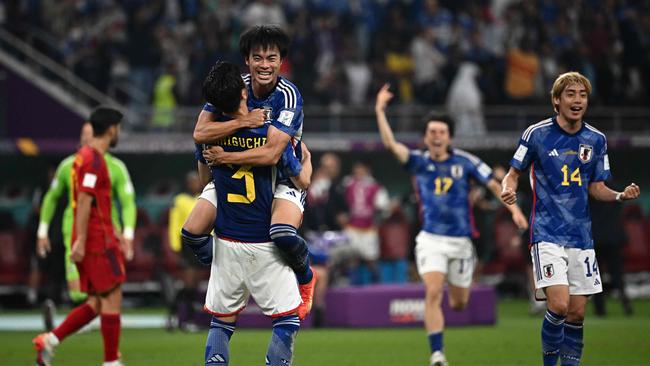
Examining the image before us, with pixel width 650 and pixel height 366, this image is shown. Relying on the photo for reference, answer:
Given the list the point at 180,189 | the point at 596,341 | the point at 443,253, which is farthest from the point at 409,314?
the point at 180,189

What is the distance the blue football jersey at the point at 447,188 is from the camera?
41.8ft

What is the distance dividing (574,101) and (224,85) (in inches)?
124

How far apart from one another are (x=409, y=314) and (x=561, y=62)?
9416 millimetres

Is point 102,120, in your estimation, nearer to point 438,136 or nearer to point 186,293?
point 438,136

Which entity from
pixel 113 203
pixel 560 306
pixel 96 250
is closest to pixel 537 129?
pixel 560 306

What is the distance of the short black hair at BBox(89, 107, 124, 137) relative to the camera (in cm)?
1110

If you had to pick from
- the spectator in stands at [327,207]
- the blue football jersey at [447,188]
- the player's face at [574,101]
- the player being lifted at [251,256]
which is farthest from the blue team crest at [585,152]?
the spectator in stands at [327,207]

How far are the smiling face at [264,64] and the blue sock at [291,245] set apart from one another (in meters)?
1.04

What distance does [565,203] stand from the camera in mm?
9586

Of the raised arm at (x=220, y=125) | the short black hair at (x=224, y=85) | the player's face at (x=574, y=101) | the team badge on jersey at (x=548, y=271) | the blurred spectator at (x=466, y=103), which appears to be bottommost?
the team badge on jersey at (x=548, y=271)

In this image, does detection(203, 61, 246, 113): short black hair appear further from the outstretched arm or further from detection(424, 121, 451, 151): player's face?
detection(424, 121, 451, 151): player's face

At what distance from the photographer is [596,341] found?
47.4 feet

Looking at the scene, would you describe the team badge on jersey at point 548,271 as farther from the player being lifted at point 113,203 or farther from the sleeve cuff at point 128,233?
the sleeve cuff at point 128,233

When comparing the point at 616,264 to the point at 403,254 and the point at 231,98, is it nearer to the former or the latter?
the point at 403,254
